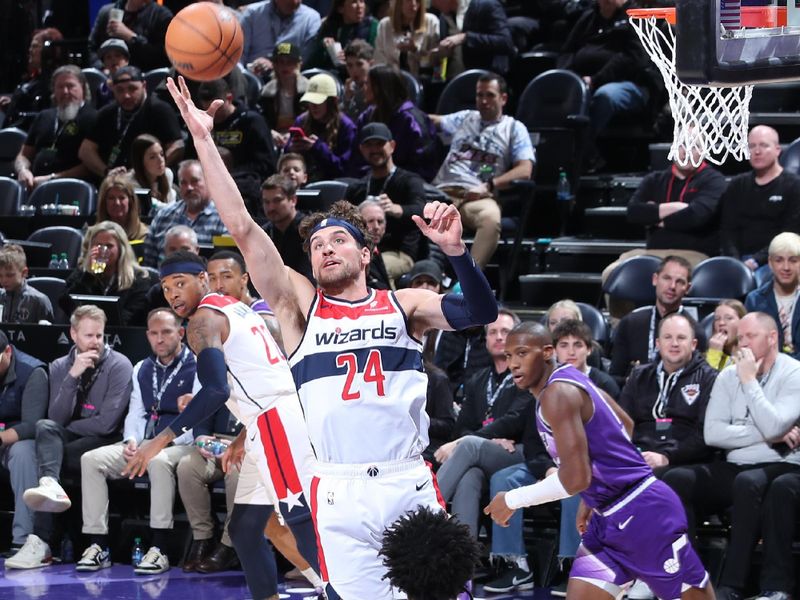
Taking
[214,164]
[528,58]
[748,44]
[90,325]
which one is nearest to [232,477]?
[90,325]

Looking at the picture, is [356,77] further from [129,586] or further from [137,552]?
[129,586]

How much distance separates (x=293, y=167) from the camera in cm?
A: 1106

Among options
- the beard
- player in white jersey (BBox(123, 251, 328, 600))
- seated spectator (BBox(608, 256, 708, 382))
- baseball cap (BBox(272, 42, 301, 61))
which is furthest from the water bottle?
the beard

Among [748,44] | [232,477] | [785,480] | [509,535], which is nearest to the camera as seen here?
[748,44]

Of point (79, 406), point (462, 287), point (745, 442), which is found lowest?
point (79, 406)

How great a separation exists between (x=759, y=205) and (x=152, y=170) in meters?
5.30

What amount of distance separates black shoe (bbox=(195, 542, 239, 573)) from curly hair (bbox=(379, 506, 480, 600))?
14.1ft

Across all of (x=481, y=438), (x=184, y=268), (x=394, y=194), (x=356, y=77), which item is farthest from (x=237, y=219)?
(x=356, y=77)

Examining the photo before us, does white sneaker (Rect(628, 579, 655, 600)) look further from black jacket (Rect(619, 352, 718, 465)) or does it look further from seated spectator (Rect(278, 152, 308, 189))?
seated spectator (Rect(278, 152, 308, 189))

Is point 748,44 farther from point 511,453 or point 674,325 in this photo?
point 511,453

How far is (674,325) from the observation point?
805 centimetres

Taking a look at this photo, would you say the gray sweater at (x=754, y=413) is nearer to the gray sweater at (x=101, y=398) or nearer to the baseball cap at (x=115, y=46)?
the gray sweater at (x=101, y=398)

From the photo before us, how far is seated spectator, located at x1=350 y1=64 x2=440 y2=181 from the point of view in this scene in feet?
37.4

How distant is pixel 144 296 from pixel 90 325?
3.00ft
